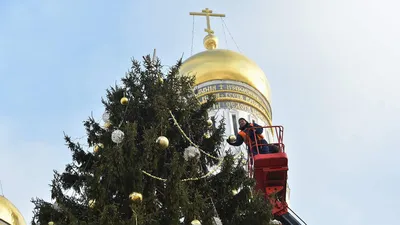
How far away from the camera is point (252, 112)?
766 inches

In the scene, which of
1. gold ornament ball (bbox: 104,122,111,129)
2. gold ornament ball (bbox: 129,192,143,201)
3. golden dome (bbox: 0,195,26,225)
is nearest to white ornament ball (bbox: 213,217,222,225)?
gold ornament ball (bbox: 129,192,143,201)

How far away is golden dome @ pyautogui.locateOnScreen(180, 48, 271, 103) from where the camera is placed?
19531 mm

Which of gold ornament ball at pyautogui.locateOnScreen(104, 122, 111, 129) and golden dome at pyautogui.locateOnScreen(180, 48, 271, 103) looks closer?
gold ornament ball at pyautogui.locateOnScreen(104, 122, 111, 129)

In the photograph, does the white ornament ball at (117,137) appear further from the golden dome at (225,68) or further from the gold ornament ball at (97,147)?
the golden dome at (225,68)

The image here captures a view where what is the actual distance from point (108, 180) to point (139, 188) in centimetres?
35

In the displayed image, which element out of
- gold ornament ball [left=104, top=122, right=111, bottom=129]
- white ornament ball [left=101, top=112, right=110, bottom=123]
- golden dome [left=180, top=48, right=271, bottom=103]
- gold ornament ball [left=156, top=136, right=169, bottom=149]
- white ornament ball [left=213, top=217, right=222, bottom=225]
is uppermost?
golden dome [left=180, top=48, right=271, bottom=103]

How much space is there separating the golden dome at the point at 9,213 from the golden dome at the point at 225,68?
6640mm

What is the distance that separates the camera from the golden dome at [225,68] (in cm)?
1953

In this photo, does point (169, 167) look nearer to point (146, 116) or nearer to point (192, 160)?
point (192, 160)

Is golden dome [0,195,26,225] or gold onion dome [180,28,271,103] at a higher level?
gold onion dome [180,28,271,103]

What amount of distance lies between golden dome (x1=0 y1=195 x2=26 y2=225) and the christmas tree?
872 cm

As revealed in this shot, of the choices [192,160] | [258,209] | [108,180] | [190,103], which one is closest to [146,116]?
[190,103]

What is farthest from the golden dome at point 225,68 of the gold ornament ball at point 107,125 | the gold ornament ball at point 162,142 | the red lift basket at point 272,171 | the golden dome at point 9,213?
the gold ornament ball at point 162,142

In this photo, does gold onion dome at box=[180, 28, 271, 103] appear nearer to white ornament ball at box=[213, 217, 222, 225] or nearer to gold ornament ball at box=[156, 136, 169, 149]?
gold ornament ball at box=[156, 136, 169, 149]
